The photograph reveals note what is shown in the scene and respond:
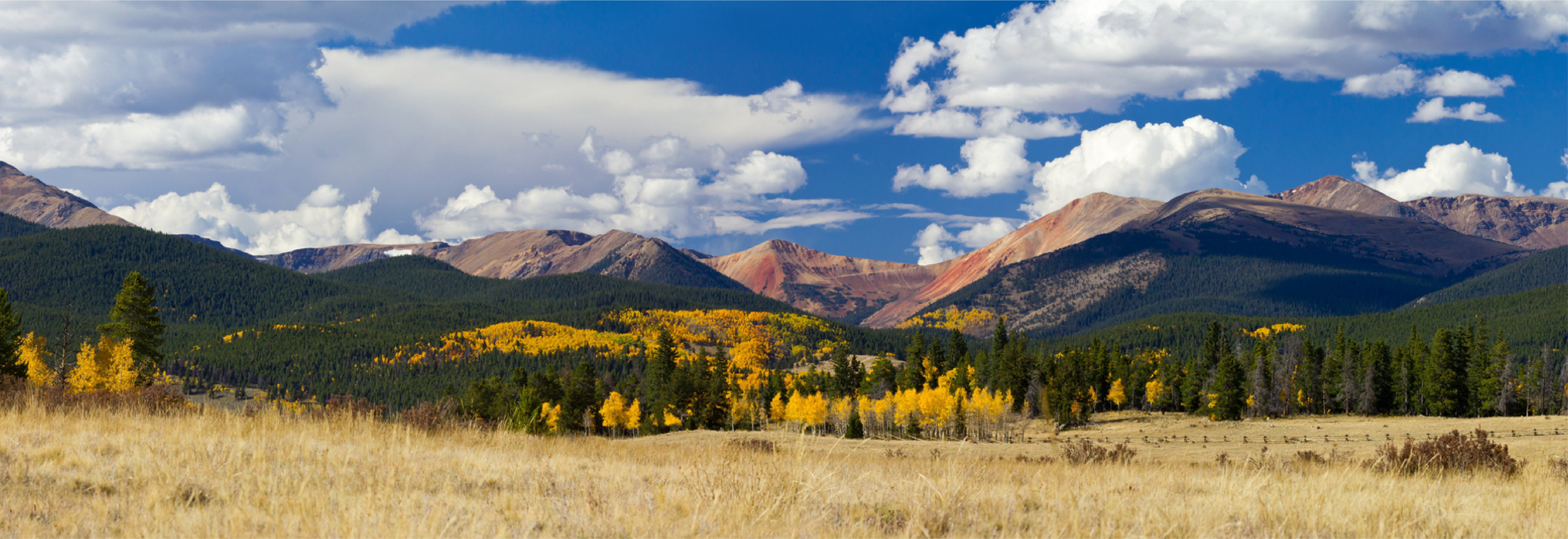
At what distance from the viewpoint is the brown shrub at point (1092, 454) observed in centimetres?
1551

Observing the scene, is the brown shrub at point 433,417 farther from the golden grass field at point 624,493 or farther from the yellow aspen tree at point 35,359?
the yellow aspen tree at point 35,359

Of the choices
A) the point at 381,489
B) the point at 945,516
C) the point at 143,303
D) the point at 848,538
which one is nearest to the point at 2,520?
the point at 381,489

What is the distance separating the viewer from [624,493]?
8305 millimetres

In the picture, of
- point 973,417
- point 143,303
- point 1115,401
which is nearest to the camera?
point 143,303

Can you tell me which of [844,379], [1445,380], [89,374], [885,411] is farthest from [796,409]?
[1445,380]

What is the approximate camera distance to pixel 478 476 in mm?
9078

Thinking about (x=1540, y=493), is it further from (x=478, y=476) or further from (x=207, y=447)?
(x=207, y=447)

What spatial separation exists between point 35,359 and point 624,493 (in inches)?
2993

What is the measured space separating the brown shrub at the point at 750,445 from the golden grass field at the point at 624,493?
32cm

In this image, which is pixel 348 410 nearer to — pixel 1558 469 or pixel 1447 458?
pixel 1447 458

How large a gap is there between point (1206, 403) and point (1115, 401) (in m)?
16.8

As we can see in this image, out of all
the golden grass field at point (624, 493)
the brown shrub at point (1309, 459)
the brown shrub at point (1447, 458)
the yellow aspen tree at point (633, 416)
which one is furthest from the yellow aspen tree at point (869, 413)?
the golden grass field at point (624, 493)

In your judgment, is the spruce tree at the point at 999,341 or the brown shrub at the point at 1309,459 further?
the spruce tree at the point at 999,341

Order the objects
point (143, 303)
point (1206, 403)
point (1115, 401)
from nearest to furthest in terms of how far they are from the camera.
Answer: point (143, 303) < point (1206, 403) < point (1115, 401)
